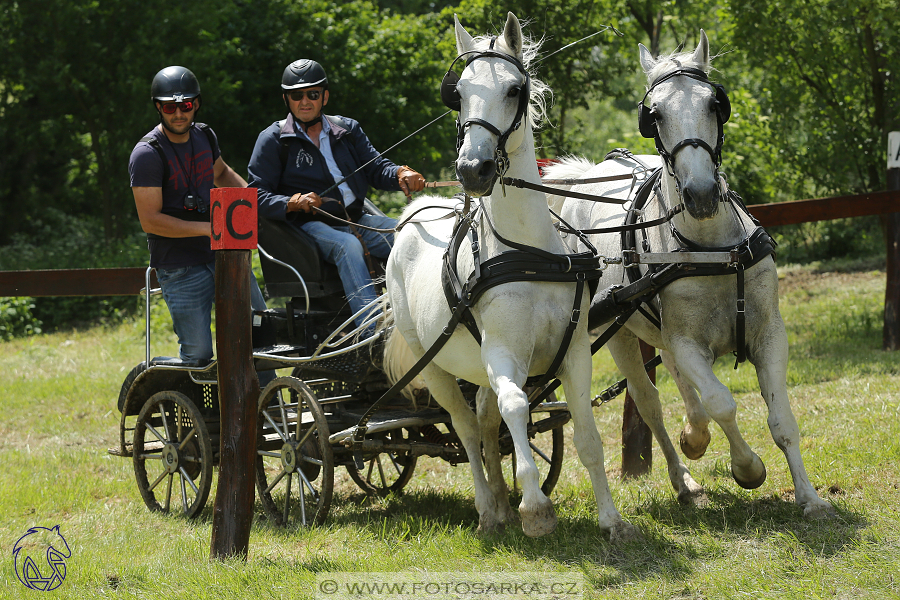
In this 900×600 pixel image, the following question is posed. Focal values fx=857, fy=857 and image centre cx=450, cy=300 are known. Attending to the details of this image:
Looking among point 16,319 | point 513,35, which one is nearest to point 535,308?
point 513,35

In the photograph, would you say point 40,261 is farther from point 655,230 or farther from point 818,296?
point 655,230

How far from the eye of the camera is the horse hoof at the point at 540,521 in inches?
140

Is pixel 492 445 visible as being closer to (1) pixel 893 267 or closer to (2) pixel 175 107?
(2) pixel 175 107

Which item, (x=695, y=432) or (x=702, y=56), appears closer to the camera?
(x=702, y=56)

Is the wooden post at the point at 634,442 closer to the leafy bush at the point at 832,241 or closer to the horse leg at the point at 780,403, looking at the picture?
the horse leg at the point at 780,403

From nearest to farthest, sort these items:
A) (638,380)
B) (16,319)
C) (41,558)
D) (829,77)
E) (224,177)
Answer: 1. (41,558)
2. (638,380)
3. (224,177)
4. (829,77)
5. (16,319)

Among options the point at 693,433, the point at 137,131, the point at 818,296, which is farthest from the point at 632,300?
the point at 137,131

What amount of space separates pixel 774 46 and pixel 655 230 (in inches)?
251

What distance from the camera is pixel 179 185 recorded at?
5270mm

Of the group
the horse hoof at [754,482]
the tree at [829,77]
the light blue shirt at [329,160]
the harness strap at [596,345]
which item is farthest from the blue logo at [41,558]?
the tree at [829,77]

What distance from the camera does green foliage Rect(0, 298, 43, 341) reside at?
1320cm

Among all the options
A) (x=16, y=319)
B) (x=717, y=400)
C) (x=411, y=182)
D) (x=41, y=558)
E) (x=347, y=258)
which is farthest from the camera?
(x=16, y=319)

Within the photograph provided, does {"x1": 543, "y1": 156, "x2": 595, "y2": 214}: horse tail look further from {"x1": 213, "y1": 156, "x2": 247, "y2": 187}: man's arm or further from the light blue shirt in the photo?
{"x1": 213, "y1": 156, "x2": 247, "y2": 187}: man's arm

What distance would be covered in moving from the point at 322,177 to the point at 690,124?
2680 mm
